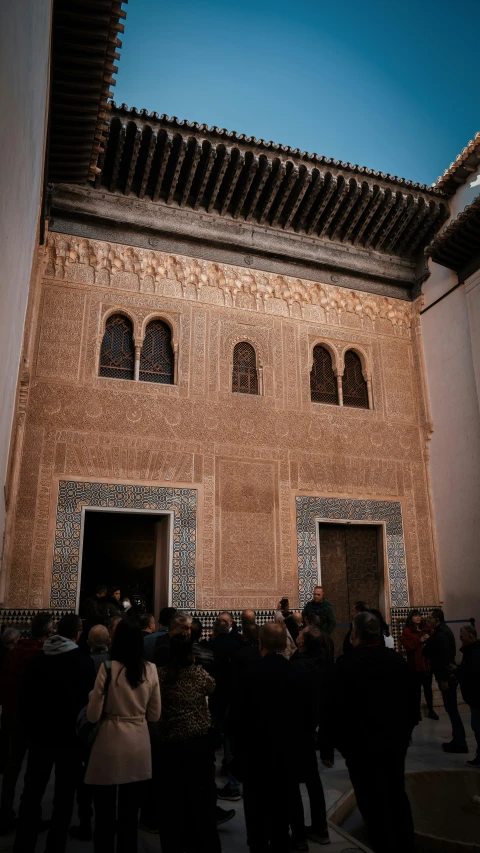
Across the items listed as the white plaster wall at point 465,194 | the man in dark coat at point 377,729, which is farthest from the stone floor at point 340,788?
the white plaster wall at point 465,194

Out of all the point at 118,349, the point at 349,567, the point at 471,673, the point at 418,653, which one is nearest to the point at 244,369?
the point at 118,349

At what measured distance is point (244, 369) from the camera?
28.8 ft

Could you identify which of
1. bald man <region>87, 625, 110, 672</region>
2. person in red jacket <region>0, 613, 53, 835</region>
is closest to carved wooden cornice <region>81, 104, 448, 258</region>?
person in red jacket <region>0, 613, 53, 835</region>

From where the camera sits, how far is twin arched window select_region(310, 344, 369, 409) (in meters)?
9.19

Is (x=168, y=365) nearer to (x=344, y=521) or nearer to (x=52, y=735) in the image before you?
(x=344, y=521)

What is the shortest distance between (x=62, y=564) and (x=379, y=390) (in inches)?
209

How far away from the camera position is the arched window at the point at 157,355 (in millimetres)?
8320

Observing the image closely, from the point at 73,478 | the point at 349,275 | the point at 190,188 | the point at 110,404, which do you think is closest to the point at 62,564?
the point at 73,478

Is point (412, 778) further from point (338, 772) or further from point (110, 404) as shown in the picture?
point (110, 404)

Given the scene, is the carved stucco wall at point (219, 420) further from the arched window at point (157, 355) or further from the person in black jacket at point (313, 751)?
the person in black jacket at point (313, 751)

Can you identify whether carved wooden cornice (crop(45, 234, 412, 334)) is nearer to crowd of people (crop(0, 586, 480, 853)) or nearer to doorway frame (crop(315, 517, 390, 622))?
doorway frame (crop(315, 517, 390, 622))

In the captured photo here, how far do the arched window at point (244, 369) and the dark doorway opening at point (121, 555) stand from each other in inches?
87.9

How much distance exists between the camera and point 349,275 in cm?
979

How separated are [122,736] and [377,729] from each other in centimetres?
97
